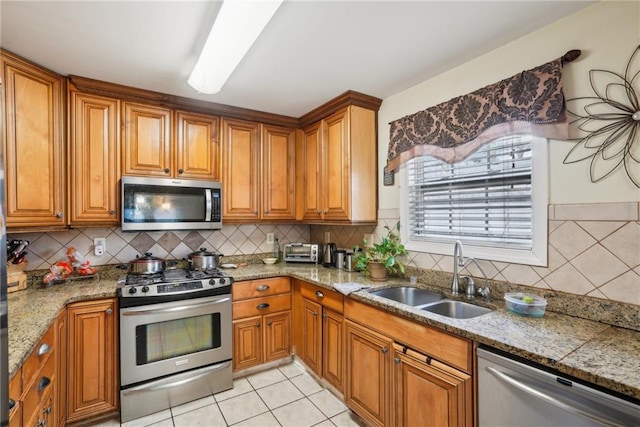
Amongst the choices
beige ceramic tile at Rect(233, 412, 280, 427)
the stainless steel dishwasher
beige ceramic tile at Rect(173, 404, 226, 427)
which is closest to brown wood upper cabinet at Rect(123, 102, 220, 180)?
beige ceramic tile at Rect(173, 404, 226, 427)

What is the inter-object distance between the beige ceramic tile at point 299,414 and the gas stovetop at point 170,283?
987mm

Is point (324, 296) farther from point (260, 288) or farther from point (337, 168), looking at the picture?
point (337, 168)

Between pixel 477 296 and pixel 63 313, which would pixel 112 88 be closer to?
pixel 63 313

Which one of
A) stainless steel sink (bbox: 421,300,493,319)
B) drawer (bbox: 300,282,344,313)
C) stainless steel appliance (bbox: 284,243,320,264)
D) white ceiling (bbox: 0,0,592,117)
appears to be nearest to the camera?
white ceiling (bbox: 0,0,592,117)

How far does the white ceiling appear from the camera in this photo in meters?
1.48

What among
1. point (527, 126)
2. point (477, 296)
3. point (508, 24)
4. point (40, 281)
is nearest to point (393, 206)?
point (477, 296)

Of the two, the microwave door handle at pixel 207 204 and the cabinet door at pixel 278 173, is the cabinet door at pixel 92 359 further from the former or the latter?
the cabinet door at pixel 278 173

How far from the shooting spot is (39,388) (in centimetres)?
144

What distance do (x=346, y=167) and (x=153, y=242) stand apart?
1836mm

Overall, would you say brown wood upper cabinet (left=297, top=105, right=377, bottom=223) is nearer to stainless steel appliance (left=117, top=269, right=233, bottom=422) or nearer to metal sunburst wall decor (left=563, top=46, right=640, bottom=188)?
stainless steel appliance (left=117, top=269, right=233, bottom=422)

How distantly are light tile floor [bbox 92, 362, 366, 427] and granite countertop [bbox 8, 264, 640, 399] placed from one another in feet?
2.85

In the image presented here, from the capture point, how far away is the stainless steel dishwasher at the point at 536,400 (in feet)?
3.27

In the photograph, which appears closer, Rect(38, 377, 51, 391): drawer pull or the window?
Rect(38, 377, 51, 391): drawer pull

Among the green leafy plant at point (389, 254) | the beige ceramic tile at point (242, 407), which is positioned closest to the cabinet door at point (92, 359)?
the beige ceramic tile at point (242, 407)
